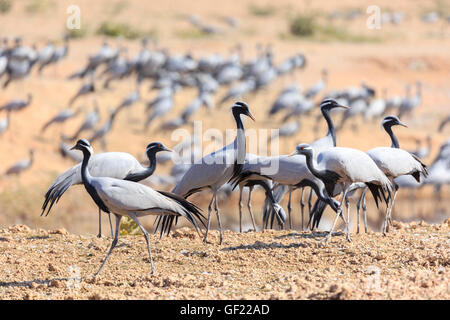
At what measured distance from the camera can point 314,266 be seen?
764 centimetres

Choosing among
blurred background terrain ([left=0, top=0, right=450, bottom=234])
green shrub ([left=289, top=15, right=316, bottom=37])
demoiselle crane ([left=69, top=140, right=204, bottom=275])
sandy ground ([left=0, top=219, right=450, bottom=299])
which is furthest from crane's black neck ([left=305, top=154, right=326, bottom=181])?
green shrub ([left=289, top=15, right=316, bottom=37])

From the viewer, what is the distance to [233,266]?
25.5 ft

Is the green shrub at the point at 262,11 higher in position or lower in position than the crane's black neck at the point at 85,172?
higher

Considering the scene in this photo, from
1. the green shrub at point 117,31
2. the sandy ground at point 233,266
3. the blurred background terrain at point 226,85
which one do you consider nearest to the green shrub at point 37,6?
the blurred background terrain at point 226,85

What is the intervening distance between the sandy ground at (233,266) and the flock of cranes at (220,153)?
358 mm

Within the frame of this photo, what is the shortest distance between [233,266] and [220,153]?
1625mm

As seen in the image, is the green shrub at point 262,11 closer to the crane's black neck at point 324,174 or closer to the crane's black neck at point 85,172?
the crane's black neck at point 324,174

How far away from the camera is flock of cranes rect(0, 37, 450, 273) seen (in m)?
8.41

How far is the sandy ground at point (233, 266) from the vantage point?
658 cm

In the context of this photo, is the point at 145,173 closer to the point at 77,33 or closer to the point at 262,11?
the point at 77,33

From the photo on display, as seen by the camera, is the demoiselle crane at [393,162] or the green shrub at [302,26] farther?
the green shrub at [302,26]
